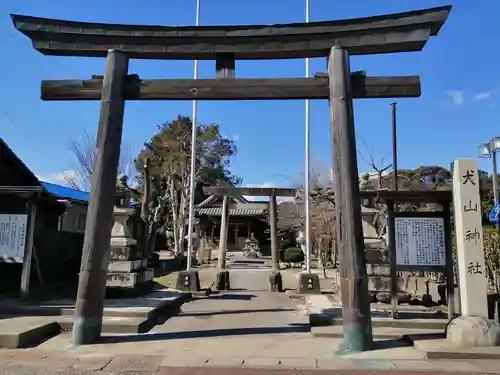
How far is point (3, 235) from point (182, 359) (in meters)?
6.38

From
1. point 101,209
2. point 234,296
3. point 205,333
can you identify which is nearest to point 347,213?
point 205,333

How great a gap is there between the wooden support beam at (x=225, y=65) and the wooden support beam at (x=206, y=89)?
0.25 metres

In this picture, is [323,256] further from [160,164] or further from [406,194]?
→ [406,194]

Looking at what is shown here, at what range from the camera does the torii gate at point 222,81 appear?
730 cm

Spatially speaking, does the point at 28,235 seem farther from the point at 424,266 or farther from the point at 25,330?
the point at 424,266

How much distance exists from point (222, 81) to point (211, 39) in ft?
2.94

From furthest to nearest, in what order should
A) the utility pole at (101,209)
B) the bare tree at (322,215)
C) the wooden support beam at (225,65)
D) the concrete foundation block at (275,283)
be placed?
the bare tree at (322,215)
the concrete foundation block at (275,283)
the wooden support beam at (225,65)
the utility pole at (101,209)

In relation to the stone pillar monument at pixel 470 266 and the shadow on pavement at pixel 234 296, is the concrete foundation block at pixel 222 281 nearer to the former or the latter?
the shadow on pavement at pixel 234 296

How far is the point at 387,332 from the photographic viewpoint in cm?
775

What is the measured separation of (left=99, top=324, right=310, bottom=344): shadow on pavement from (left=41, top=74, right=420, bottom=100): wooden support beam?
459cm

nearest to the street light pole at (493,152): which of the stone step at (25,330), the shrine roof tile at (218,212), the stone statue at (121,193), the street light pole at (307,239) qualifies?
the street light pole at (307,239)

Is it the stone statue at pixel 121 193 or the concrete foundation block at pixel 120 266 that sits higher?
the stone statue at pixel 121 193

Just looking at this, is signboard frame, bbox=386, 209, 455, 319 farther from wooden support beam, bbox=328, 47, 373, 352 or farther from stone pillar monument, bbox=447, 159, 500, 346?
wooden support beam, bbox=328, 47, 373, 352

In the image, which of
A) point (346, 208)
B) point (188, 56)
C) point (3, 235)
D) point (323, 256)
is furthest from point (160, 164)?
point (346, 208)
